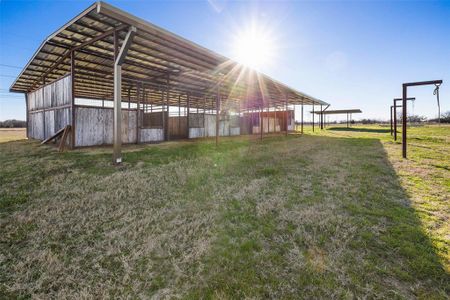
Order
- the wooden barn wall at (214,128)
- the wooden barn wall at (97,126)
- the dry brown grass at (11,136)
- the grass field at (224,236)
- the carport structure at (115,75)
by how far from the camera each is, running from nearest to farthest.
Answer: the grass field at (224,236) < the carport structure at (115,75) < the wooden barn wall at (97,126) < the dry brown grass at (11,136) < the wooden barn wall at (214,128)

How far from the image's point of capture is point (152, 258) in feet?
7.99

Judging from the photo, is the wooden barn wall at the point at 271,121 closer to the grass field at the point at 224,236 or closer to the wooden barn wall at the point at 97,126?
the wooden barn wall at the point at 97,126

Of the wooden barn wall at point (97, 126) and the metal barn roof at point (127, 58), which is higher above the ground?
the metal barn roof at point (127, 58)

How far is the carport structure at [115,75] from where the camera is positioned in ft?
22.5

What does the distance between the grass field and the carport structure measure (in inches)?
127

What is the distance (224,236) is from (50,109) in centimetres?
1377

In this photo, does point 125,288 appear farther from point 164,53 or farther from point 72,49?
point 72,49

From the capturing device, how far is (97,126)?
10688 millimetres

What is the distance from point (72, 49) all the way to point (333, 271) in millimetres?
11781

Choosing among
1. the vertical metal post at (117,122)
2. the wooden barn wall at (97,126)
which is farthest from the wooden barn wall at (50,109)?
the vertical metal post at (117,122)

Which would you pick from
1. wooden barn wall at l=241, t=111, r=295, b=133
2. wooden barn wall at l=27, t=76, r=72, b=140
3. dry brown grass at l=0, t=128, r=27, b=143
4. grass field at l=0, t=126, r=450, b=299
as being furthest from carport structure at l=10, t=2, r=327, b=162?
wooden barn wall at l=241, t=111, r=295, b=133

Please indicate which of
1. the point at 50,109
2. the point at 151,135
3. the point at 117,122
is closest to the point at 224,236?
the point at 117,122

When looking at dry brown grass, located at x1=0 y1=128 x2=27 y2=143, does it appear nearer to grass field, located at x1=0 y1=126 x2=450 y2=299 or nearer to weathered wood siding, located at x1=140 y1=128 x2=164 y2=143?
weathered wood siding, located at x1=140 y1=128 x2=164 y2=143

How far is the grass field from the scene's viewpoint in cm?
203
